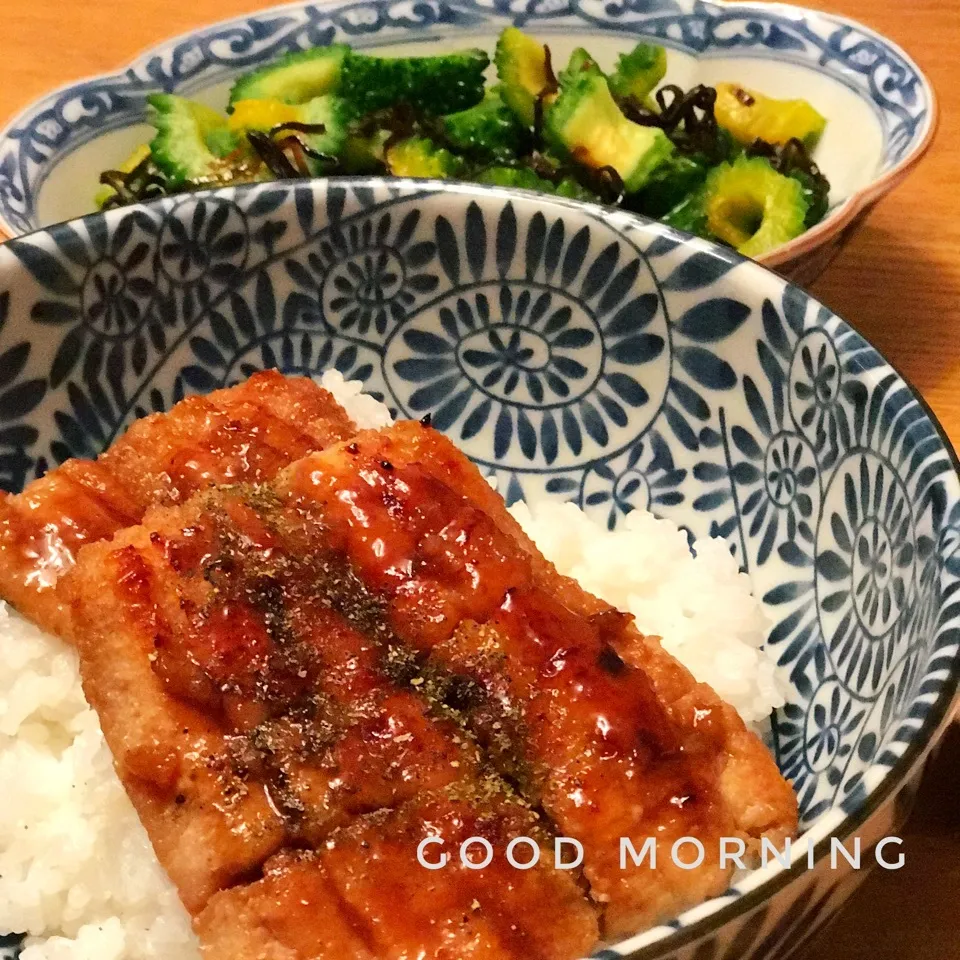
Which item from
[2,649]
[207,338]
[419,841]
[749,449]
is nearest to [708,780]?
[419,841]

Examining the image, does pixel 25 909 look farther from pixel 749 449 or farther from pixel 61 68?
pixel 61 68

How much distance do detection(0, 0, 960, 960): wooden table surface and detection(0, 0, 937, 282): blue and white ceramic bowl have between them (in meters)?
0.26

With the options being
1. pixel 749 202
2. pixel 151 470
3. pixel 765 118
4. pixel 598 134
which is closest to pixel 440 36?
pixel 598 134

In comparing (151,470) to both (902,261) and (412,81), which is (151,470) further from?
(902,261)

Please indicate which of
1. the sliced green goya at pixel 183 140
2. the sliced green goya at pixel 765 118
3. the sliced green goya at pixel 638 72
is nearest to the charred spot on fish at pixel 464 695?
the sliced green goya at pixel 183 140

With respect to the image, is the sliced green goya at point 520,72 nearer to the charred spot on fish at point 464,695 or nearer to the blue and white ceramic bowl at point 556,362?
the blue and white ceramic bowl at point 556,362

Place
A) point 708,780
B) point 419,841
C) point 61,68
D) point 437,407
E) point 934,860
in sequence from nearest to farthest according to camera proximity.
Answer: point 419,841
point 708,780
point 934,860
point 437,407
point 61,68

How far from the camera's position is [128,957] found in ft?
4.78

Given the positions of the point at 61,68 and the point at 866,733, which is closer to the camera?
the point at 866,733

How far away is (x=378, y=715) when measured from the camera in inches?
53.7

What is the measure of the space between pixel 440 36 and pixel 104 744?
269 centimetres

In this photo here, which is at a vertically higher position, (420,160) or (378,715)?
(420,160)

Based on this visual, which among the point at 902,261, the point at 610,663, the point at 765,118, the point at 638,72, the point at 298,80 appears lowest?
the point at 902,261

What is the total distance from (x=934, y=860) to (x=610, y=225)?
3.99 feet
